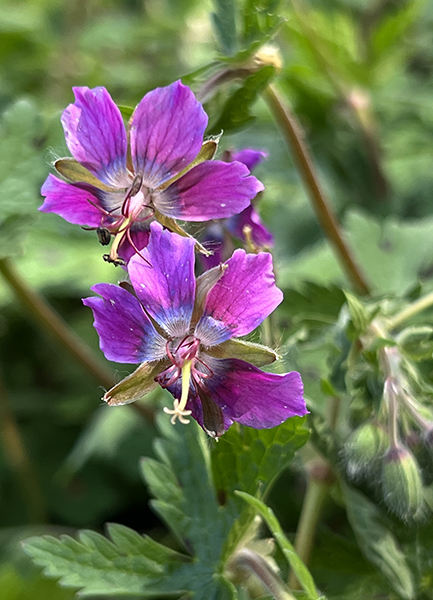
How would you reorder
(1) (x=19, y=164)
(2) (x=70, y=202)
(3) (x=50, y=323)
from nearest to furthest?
(2) (x=70, y=202), (1) (x=19, y=164), (3) (x=50, y=323)

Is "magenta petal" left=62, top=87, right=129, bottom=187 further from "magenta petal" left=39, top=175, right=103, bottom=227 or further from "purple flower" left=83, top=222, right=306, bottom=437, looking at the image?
"purple flower" left=83, top=222, right=306, bottom=437

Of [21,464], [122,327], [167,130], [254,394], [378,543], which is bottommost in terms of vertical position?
[21,464]

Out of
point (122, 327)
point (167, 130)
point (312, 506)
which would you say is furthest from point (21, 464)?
point (167, 130)

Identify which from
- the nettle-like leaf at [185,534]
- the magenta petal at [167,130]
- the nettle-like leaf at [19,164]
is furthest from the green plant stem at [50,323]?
the magenta petal at [167,130]

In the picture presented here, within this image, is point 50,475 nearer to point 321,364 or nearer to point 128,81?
point 321,364

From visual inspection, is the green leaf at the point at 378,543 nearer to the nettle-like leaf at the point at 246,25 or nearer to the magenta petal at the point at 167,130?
the magenta petal at the point at 167,130

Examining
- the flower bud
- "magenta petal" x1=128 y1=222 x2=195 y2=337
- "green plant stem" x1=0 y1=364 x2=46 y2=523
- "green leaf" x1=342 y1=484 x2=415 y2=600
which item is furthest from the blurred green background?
"magenta petal" x1=128 y1=222 x2=195 y2=337

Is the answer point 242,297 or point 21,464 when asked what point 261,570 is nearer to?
point 242,297
